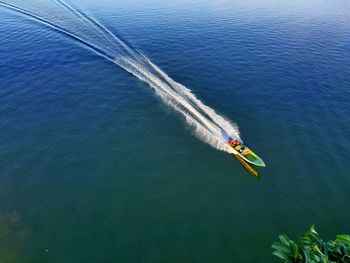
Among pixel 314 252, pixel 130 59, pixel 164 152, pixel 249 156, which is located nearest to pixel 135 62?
pixel 130 59

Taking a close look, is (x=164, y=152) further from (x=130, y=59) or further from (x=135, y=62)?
(x=130, y=59)

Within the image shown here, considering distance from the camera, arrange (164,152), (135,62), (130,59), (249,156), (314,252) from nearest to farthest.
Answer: (314,252), (249,156), (164,152), (135,62), (130,59)

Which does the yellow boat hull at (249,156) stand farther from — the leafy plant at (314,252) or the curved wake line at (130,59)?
the leafy plant at (314,252)

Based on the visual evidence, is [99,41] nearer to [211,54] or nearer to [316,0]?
[211,54]

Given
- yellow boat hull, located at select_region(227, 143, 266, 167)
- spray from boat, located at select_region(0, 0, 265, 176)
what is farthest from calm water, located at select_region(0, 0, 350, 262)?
spray from boat, located at select_region(0, 0, 265, 176)

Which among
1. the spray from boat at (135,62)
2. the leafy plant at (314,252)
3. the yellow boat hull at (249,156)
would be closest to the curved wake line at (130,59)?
the spray from boat at (135,62)

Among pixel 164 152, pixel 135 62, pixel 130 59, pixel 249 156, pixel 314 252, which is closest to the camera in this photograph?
pixel 314 252

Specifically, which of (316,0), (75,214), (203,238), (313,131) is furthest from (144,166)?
(316,0)
